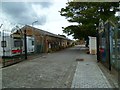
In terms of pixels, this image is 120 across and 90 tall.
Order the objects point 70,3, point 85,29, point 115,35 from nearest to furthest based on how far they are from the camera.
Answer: point 115,35
point 85,29
point 70,3

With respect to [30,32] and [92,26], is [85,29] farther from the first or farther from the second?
[30,32]

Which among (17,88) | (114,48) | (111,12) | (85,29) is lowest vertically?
(17,88)

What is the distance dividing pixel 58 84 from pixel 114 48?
5132mm

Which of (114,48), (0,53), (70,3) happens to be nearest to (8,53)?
(0,53)

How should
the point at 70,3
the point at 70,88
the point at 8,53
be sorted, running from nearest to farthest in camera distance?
1. the point at 70,88
2. the point at 8,53
3. the point at 70,3

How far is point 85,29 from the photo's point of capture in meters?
34.8

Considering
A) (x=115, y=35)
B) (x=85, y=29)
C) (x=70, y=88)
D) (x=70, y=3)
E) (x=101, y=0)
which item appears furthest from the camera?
(x=70, y=3)

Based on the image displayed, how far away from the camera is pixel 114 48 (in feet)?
44.4

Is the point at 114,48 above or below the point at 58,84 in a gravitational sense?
above

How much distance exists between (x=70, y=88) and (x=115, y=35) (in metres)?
5.31

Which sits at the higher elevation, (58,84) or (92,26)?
(92,26)

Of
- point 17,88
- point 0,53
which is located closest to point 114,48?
point 17,88

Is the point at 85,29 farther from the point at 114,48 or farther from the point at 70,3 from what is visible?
the point at 114,48

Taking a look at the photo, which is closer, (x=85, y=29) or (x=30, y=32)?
(x=85, y=29)
